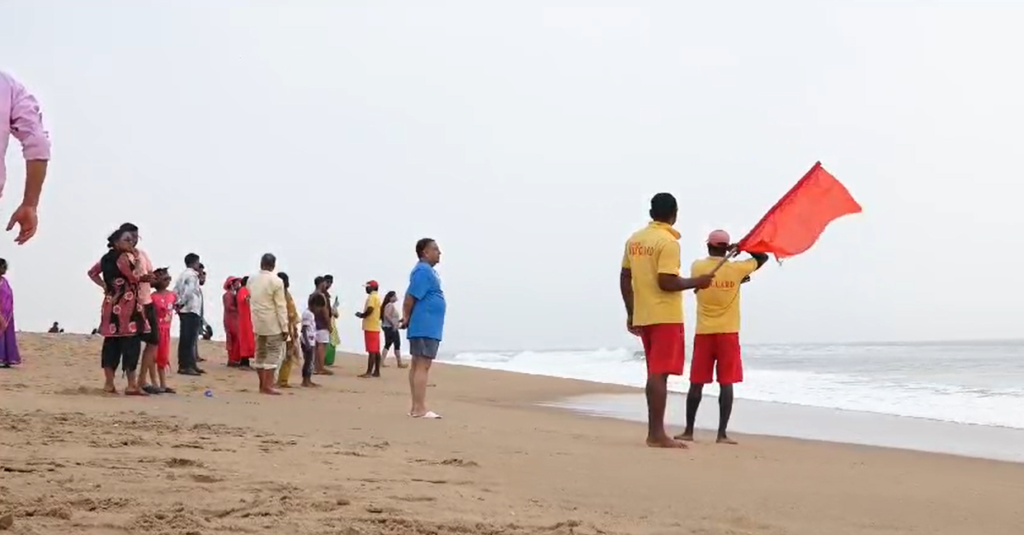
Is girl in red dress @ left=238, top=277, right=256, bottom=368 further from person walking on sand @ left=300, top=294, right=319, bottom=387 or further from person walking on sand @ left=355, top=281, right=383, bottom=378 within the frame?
person walking on sand @ left=355, top=281, right=383, bottom=378

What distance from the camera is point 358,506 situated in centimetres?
368

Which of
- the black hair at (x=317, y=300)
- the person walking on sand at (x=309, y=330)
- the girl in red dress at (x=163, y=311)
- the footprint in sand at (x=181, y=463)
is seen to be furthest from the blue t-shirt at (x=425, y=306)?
the black hair at (x=317, y=300)

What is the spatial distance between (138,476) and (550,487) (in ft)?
5.83

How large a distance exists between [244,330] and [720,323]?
9.04 metres

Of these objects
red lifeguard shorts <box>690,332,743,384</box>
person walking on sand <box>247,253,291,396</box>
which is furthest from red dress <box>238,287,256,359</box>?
red lifeguard shorts <box>690,332,743,384</box>

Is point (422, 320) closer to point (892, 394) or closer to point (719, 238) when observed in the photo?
point (719, 238)

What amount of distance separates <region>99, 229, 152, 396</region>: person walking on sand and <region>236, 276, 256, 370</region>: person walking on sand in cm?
479

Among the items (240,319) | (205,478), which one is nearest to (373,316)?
(240,319)

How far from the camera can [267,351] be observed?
10586 millimetres

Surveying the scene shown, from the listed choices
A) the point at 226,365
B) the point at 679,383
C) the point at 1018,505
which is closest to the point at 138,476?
the point at 1018,505

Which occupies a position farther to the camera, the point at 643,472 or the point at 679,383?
the point at 679,383

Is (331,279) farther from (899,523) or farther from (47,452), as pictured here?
(899,523)

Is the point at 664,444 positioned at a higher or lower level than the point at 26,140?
lower

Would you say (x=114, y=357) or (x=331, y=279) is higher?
(x=331, y=279)
